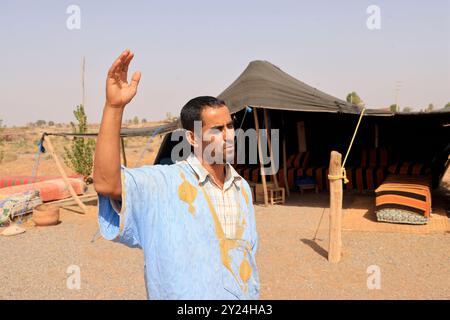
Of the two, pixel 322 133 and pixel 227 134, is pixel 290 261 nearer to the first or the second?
pixel 227 134

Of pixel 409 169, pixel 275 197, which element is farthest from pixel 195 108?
pixel 409 169

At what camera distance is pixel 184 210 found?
1376 millimetres

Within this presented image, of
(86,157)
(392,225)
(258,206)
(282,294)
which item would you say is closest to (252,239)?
(282,294)

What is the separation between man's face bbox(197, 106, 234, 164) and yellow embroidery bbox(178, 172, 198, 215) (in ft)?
0.49

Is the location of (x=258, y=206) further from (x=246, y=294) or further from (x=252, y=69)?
(x=246, y=294)

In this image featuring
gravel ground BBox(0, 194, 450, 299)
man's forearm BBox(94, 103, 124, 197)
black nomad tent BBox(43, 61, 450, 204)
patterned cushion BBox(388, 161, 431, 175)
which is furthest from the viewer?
patterned cushion BBox(388, 161, 431, 175)

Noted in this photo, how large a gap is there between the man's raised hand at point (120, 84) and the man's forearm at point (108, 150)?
0.02 metres

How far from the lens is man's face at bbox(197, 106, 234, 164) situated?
1.51 metres

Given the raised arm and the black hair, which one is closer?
the raised arm

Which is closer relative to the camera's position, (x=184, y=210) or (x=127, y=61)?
(x=127, y=61)

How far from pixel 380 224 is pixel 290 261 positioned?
2.50 meters

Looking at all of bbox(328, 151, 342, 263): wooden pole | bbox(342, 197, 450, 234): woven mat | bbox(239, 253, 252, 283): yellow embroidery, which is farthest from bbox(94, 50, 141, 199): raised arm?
bbox(342, 197, 450, 234): woven mat

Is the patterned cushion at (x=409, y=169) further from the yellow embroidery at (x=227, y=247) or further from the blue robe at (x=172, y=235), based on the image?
the blue robe at (x=172, y=235)

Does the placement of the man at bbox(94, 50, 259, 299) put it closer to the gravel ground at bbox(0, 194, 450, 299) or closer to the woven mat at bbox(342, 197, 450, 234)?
the gravel ground at bbox(0, 194, 450, 299)
